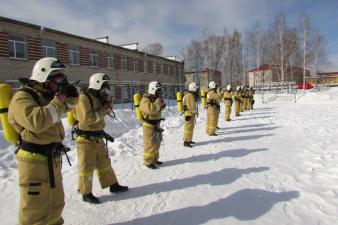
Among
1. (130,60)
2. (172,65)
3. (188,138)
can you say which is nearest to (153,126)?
(188,138)

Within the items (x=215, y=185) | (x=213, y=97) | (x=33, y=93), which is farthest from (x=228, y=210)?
(x=213, y=97)

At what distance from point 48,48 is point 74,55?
2.91 metres

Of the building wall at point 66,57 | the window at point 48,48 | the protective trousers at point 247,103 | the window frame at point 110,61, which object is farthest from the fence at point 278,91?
the window at point 48,48

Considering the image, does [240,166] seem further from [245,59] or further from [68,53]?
[245,59]

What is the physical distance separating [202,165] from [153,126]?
1.42m

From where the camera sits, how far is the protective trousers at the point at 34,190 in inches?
119

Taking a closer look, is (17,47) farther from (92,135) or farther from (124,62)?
(92,135)

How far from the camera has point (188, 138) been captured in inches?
337

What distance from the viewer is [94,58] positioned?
2602 cm

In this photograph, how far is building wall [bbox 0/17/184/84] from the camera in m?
17.8

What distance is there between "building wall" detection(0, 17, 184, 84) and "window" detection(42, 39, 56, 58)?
0.31m

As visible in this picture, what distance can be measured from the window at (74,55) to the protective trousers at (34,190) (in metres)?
21.3

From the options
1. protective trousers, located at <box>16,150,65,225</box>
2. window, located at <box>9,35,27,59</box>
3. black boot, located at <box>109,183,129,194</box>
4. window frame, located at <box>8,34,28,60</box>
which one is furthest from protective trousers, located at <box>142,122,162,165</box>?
window, located at <box>9,35,27,59</box>

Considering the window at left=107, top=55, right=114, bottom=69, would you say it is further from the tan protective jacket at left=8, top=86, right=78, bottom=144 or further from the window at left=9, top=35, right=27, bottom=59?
the tan protective jacket at left=8, top=86, right=78, bottom=144
